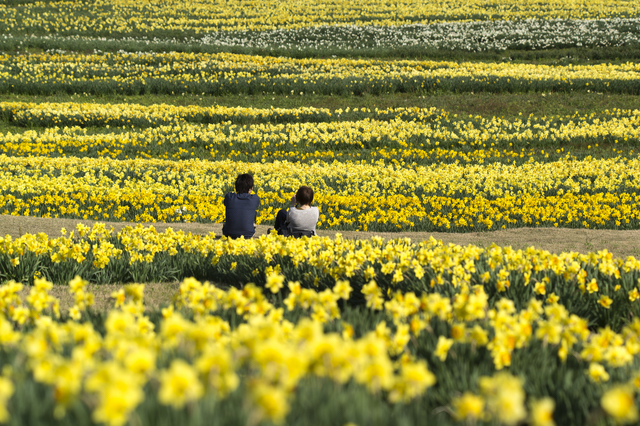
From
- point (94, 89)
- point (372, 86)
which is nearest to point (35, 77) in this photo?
point (94, 89)

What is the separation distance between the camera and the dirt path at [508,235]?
375 inches

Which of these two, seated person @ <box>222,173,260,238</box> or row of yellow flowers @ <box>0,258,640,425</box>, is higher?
row of yellow flowers @ <box>0,258,640,425</box>

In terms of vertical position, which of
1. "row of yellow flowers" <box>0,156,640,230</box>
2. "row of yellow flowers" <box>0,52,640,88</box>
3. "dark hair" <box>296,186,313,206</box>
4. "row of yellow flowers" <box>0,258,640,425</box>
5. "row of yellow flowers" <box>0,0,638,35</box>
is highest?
"row of yellow flowers" <box>0,0,638,35</box>

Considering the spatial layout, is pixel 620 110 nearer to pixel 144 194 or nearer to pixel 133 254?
pixel 144 194

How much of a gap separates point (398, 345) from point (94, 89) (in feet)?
96.6

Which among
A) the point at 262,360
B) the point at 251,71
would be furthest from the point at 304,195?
the point at 251,71

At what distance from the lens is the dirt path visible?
9531 millimetres

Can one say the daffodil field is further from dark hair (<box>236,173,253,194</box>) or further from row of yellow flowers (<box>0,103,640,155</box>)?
dark hair (<box>236,173,253,194</box>)

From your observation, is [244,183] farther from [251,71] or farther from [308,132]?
[251,71]

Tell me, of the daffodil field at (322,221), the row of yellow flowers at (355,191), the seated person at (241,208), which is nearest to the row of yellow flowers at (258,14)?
the daffodil field at (322,221)

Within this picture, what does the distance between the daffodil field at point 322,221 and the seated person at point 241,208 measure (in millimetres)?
869

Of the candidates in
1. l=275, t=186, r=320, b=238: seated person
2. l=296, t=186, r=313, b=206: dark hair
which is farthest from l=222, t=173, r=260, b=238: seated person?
l=296, t=186, r=313, b=206: dark hair

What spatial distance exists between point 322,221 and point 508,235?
3.89 m

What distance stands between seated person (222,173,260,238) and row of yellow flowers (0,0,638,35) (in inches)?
1819
